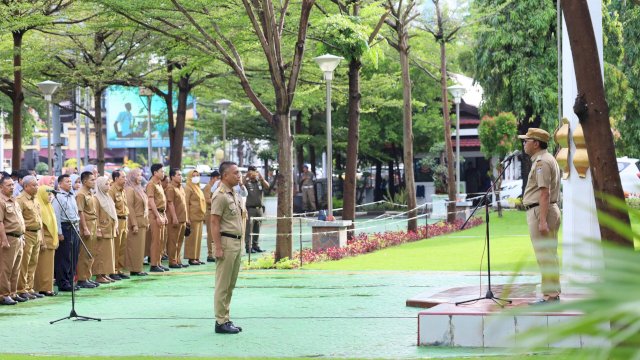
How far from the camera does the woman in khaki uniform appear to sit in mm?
22281

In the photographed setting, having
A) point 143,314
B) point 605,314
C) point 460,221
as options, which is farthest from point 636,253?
point 460,221

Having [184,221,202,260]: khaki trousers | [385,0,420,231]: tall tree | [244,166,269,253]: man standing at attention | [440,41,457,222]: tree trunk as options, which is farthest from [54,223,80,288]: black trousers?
[440,41,457,222]: tree trunk

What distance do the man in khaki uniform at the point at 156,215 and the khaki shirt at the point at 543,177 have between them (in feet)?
35.5

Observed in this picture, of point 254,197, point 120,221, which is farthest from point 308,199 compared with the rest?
point 120,221

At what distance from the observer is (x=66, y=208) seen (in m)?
16.5

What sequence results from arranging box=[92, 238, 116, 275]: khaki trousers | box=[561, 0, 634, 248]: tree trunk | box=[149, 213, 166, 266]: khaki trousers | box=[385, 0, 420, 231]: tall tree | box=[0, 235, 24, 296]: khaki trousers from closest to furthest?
box=[561, 0, 634, 248]: tree trunk, box=[0, 235, 24, 296]: khaki trousers, box=[92, 238, 116, 275]: khaki trousers, box=[149, 213, 166, 266]: khaki trousers, box=[385, 0, 420, 231]: tall tree

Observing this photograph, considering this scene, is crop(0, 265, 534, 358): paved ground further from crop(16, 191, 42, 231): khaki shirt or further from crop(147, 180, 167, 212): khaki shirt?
crop(147, 180, 167, 212): khaki shirt

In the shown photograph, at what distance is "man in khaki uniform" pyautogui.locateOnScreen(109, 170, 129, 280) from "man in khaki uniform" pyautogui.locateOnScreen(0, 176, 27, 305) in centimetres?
376

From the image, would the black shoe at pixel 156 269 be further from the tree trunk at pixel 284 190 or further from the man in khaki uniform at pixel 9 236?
the man in khaki uniform at pixel 9 236

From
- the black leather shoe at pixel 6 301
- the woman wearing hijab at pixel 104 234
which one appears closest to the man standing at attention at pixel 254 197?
the woman wearing hijab at pixel 104 234

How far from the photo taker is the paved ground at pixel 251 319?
10.2 metres

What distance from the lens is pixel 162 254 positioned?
71.8ft

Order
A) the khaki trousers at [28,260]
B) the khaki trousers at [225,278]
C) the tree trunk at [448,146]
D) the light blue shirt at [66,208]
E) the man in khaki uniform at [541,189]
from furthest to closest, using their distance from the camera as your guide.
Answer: the tree trunk at [448,146], the light blue shirt at [66,208], the khaki trousers at [28,260], the khaki trousers at [225,278], the man in khaki uniform at [541,189]

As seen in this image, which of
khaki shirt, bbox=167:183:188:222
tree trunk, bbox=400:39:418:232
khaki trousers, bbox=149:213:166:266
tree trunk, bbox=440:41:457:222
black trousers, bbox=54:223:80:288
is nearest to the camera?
black trousers, bbox=54:223:80:288
